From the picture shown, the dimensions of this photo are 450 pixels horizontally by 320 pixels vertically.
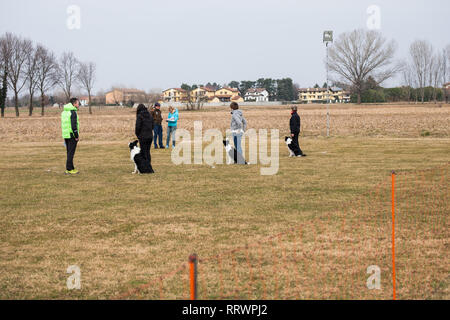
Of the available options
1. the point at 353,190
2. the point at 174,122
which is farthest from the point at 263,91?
the point at 353,190

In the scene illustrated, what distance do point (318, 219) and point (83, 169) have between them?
352 inches

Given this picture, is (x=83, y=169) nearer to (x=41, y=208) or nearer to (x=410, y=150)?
(x=41, y=208)

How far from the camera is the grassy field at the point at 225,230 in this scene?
5.04m

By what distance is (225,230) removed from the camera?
280 inches

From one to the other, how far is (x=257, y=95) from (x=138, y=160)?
148 meters

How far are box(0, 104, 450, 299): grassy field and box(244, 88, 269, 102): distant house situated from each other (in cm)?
14337

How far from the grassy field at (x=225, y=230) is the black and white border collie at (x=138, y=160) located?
46cm

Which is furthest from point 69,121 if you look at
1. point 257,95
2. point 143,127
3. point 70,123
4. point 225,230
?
point 257,95

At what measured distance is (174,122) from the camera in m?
20.0

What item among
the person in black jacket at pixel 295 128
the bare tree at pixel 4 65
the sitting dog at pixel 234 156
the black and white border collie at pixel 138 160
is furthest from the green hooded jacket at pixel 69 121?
the bare tree at pixel 4 65

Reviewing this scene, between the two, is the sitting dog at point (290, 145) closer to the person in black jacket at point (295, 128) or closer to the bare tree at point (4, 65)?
the person in black jacket at point (295, 128)

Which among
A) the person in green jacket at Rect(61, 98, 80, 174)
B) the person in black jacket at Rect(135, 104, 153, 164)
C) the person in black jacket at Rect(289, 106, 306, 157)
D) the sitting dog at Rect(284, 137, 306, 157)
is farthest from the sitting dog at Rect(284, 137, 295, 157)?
the person in green jacket at Rect(61, 98, 80, 174)

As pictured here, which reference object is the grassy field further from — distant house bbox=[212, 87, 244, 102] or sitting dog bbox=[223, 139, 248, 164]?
distant house bbox=[212, 87, 244, 102]
